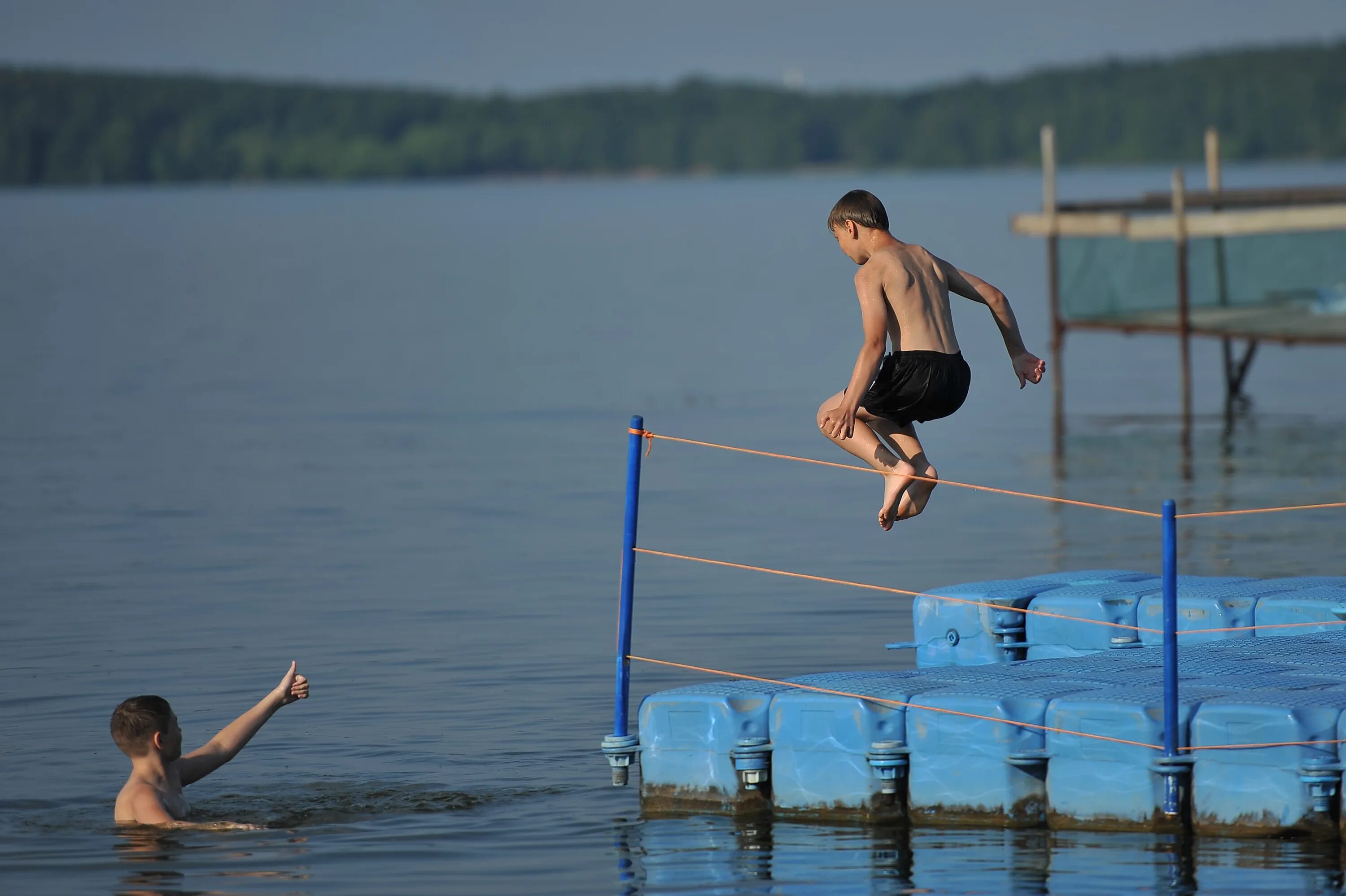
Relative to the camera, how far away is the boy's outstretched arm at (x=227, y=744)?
10492 millimetres

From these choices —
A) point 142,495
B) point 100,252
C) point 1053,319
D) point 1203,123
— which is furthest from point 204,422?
point 1203,123

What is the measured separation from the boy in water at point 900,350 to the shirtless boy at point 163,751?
10.2ft

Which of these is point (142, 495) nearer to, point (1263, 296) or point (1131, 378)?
point (1263, 296)

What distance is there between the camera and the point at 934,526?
21.1 metres

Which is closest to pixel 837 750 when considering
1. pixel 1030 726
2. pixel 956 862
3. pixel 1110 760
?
pixel 956 862

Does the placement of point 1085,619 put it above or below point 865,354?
below

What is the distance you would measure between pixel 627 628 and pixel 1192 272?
2186 centimetres

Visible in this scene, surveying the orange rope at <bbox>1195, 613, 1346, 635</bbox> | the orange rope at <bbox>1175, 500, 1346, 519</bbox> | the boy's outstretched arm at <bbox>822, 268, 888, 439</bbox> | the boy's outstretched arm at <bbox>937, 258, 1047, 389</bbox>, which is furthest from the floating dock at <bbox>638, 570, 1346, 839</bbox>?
the boy's outstretched arm at <bbox>937, 258, 1047, 389</bbox>

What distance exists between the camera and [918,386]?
10.4 metres

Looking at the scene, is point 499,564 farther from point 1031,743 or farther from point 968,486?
point 968,486

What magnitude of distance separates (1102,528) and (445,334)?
3444 centimetres

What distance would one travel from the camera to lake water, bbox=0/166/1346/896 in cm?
1001

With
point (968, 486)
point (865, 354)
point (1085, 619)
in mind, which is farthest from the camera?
point (1085, 619)

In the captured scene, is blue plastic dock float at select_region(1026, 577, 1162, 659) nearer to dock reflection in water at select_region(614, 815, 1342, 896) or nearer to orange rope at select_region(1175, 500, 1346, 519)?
orange rope at select_region(1175, 500, 1346, 519)
